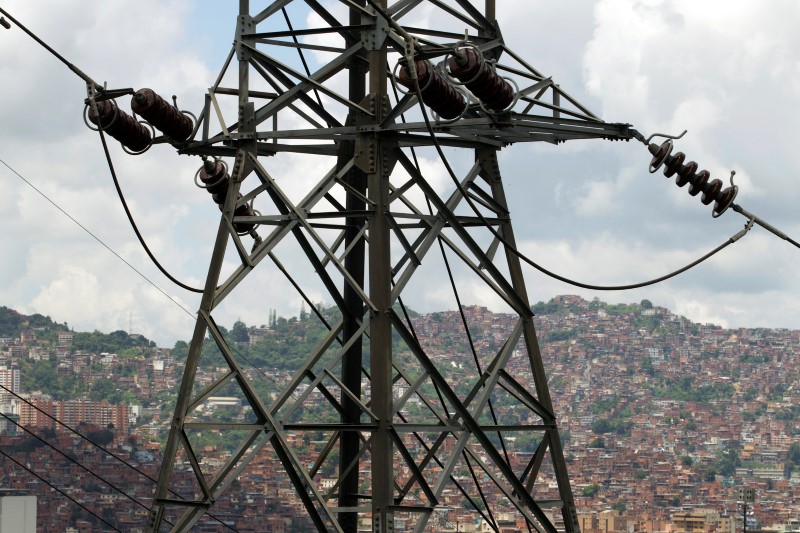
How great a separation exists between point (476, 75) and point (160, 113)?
468cm

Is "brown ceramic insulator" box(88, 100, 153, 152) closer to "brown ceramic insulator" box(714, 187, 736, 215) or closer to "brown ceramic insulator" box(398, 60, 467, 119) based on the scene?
"brown ceramic insulator" box(398, 60, 467, 119)

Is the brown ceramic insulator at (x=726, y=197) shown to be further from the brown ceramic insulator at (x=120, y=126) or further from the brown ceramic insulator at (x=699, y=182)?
the brown ceramic insulator at (x=120, y=126)

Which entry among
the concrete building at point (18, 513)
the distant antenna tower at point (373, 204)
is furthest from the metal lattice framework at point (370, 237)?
the concrete building at point (18, 513)

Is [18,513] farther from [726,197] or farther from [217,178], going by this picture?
[726,197]

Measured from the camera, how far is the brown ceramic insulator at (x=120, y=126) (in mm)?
20125

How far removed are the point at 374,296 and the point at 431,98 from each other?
7.43 feet

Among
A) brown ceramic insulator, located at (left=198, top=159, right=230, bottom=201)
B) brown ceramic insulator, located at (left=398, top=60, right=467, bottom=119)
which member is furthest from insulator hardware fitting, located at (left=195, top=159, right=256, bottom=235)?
brown ceramic insulator, located at (left=398, top=60, right=467, bottom=119)

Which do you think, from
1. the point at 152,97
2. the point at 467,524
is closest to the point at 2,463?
the point at 467,524

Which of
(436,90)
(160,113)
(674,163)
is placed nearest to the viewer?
(436,90)

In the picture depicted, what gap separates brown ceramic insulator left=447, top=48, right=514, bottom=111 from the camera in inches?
672

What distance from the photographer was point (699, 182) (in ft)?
63.1

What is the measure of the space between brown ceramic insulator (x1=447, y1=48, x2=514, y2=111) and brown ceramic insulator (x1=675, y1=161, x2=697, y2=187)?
269 cm

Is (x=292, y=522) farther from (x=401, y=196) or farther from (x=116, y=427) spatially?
(x=401, y=196)

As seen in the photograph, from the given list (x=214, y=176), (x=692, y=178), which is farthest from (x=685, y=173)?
(x=214, y=176)
